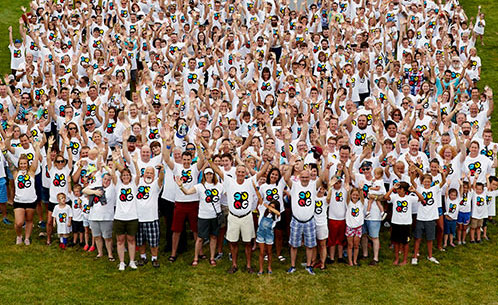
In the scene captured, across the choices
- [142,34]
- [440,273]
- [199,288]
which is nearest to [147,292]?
[199,288]

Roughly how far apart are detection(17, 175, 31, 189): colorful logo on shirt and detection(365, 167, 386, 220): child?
6.40 metres

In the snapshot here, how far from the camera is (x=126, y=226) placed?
36.7 ft

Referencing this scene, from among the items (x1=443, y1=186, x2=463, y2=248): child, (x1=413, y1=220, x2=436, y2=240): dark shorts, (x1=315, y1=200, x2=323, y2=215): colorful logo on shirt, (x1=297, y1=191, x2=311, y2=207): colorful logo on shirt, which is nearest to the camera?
(x1=297, y1=191, x2=311, y2=207): colorful logo on shirt

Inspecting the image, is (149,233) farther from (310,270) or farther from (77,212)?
(310,270)

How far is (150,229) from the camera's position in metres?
11.3

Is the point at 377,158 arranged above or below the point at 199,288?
above

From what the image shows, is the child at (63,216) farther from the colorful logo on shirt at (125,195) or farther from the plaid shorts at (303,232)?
the plaid shorts at (303,232)

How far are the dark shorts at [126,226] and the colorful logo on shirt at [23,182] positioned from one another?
6.85 feet

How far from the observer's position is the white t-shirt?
11133 millimetres

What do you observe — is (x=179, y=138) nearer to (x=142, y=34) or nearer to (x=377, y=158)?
(x=377, y=158)

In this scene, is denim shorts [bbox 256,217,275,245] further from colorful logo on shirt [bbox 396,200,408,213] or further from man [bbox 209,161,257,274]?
colorful logo on shirt [bbox 396,200,408,213]

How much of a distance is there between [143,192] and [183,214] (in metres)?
0.88

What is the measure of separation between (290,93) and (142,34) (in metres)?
6.06

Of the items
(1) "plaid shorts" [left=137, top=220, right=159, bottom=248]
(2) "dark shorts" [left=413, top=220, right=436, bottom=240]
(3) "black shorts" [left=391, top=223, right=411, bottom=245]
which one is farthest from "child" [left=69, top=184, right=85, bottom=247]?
(2) "dark shorts" [left=413, top=220, right=436, bottom=240]
